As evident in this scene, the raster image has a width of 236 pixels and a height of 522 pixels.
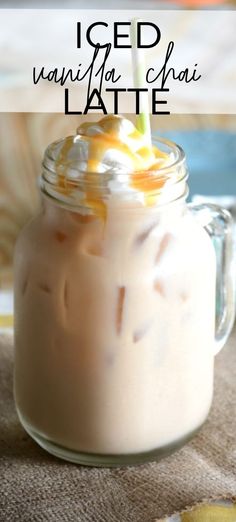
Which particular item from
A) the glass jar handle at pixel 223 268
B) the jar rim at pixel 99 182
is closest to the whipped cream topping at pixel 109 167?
the jar rim at pixel 99 182

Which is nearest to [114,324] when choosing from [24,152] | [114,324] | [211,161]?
[114,324]

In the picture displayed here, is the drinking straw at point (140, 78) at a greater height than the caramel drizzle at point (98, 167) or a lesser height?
greater

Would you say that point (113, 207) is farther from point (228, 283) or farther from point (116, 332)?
point (228, 283)

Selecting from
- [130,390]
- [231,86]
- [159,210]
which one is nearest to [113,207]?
[159,210]

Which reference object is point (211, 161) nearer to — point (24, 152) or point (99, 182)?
point (24, 152)

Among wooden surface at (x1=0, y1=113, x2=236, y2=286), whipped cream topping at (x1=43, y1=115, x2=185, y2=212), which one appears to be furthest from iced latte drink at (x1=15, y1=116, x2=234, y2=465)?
wooden surface at (x1=0, y1=113, x2=236, y2=286)

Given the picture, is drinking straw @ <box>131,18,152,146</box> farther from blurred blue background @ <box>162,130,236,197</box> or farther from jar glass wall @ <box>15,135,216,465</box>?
blurred blue background @ <box>162,130,236,197</box>

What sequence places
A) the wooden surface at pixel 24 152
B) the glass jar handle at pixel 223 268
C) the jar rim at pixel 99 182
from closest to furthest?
the jar rim at pixel 99 182
the glass jar handle at pixel 223 268
the wooden surface at pixel 24 152

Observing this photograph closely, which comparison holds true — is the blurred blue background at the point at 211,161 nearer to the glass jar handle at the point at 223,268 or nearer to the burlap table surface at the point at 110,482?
the glass jar handle at the point at 223,268
